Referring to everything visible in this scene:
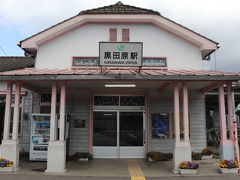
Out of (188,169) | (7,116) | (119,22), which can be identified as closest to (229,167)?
(188,169)

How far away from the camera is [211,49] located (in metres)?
12.0

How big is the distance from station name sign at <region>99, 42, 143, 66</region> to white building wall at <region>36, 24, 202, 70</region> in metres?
2.76

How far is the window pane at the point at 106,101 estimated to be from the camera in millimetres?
12109

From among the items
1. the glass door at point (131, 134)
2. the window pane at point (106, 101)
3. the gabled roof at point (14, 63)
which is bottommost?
the glass door at point (131, 134)

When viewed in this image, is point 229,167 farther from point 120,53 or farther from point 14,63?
point 14,63

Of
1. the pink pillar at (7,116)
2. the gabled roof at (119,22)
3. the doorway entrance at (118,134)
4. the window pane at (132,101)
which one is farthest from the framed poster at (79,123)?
the gabled roof at (119,22)

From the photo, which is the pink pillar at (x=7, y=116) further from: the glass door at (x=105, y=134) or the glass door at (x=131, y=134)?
the glass door at (x=131, y=134)

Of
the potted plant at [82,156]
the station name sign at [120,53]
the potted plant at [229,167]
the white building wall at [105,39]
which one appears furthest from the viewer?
the white building wall at [105,39]

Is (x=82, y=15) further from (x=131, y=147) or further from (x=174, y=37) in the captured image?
(x=131, y=147)

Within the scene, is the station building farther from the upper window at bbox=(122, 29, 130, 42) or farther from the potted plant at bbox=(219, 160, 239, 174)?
the potted plant at bbox=(219, 160, 239, 174)

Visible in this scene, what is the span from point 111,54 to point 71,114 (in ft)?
13.7

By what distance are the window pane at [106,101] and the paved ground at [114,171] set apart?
2647mm

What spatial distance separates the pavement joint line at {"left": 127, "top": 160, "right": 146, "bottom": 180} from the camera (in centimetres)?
831

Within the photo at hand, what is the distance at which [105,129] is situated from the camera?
11883 millimetres
